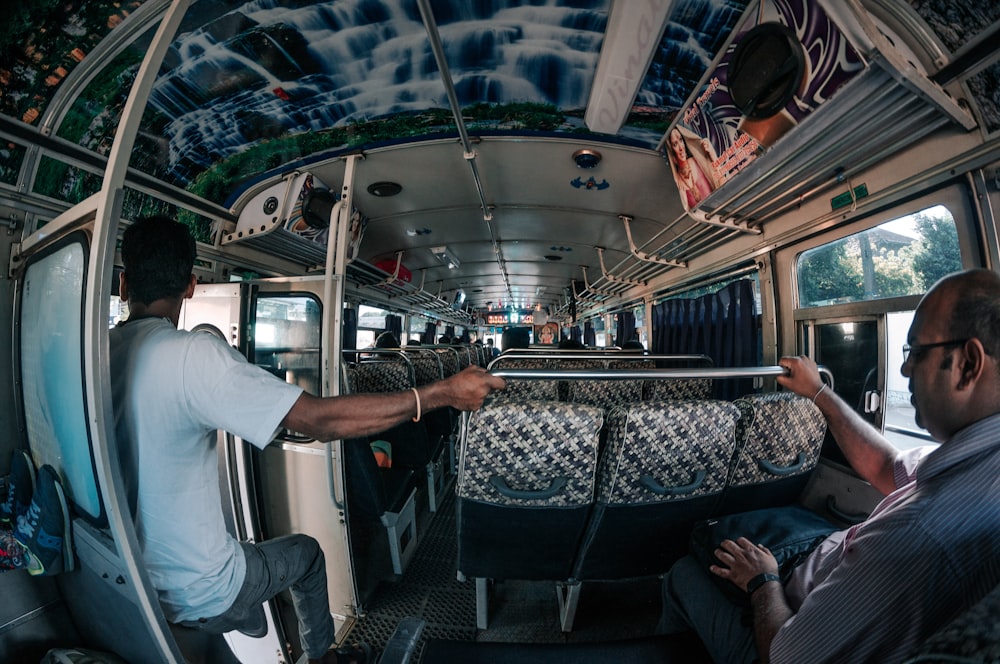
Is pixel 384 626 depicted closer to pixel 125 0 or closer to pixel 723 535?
pixel 723 535

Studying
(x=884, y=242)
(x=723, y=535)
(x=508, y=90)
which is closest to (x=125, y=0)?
(x=508, y=90)

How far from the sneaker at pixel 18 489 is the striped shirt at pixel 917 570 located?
3077 millimetres

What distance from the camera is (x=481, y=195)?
416 cm

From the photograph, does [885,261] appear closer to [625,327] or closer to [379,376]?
[379,376]

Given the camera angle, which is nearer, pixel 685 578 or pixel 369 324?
pixel 685 578

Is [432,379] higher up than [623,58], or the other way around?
[623,58]

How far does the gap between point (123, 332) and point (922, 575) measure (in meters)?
2.74

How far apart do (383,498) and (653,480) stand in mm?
2177

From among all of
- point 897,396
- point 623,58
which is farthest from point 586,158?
point 897,396

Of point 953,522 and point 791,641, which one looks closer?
point 953,522

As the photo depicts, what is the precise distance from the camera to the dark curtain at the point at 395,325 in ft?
29.3

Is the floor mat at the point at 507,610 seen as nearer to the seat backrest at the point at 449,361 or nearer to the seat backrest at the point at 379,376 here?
the seat backrest at the point at 379,376

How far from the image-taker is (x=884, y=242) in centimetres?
238

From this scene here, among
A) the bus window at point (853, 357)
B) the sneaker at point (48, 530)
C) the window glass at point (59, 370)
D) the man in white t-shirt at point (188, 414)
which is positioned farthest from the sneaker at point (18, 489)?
the bus window at point (853, 357)
